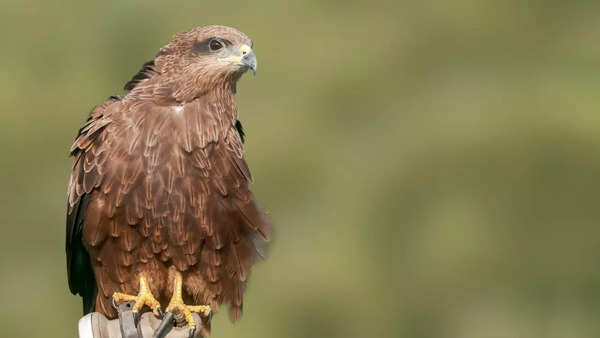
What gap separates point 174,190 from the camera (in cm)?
598

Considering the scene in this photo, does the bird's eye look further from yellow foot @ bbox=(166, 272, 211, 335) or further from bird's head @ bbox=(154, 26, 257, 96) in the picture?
yellow foot @ bbox=(166, 272, 211, 335)

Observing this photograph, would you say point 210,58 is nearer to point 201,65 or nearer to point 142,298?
point 201,65

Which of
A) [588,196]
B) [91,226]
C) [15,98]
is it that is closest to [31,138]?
[15,98]

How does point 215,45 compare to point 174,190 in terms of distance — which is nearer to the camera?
point 174,190

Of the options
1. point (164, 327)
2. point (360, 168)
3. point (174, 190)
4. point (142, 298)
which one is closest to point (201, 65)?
point (174, 190)

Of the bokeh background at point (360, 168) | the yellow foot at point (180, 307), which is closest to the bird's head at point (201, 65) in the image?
the yellow foot at point (180, 307)

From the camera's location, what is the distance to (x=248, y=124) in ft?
52.0

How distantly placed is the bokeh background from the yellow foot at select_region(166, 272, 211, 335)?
8065 mm

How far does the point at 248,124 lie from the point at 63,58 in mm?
4124

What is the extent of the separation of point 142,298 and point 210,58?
46.9 inches

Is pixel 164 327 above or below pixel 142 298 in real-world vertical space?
below

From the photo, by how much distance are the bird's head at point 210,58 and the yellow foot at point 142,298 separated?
986mm

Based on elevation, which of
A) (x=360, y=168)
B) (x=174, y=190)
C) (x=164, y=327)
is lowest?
(x=164, y=327)

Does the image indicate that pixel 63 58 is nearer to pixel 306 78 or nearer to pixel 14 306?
pixel 306 78
